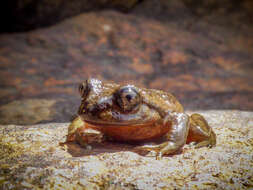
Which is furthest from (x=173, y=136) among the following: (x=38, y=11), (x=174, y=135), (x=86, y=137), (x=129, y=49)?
(x=38, y=11)

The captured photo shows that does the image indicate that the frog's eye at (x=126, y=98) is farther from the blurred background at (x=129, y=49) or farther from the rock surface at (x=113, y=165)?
the blurred background at (x=129, y=49)

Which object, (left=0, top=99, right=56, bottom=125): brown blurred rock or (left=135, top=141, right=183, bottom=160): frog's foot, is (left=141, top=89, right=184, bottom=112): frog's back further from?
(left=0, top=99, right=56, bottom=125): brown blurred rock

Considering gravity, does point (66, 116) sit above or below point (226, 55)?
below

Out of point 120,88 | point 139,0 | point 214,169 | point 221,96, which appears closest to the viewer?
point 214,169

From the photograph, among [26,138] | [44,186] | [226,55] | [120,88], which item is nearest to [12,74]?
[26,138]

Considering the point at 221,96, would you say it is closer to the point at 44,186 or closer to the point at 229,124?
the point at 229,124

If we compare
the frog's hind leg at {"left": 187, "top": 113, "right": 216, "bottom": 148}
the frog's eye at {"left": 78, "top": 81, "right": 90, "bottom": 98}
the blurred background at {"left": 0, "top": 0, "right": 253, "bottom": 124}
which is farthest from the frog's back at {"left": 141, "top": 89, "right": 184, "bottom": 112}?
the blurred background at {"left": 0, "top": 0, "right": 253, "bottom": 124}

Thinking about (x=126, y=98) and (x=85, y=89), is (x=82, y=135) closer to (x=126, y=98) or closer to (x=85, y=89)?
(x=85, y=89)
